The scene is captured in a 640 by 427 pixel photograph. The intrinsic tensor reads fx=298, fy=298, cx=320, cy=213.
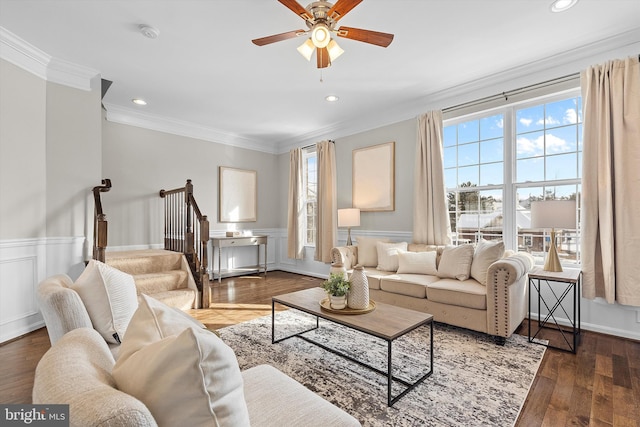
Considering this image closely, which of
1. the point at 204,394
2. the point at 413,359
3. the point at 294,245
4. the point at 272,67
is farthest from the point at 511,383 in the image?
the point at 294,245

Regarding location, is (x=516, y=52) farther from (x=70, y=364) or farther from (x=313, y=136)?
(x=70, y=364)

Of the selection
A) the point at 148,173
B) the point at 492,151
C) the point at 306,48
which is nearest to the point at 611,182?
the point at 492,151

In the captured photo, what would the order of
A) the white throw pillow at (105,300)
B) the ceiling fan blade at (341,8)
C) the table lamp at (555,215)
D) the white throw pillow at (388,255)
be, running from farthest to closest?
the white throw pillow at (388,255) < the table lamp at (555,215) < the ceiling fan blade at (341,8) < the white throw pillow at (105,300)

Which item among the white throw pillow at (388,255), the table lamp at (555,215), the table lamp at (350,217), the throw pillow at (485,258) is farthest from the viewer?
the table lamp at (350,217)

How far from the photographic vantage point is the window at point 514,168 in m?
3.20

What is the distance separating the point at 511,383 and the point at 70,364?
2.48 m

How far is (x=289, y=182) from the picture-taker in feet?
20.1

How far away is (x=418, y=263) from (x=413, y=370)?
5.06ft

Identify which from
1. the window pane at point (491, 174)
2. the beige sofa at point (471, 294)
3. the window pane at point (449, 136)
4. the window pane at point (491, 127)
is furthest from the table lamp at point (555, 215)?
the window pane at point (449, 136)

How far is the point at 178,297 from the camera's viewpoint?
3561 millimetres

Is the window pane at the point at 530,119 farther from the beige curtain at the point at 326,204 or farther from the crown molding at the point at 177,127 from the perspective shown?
the crown molding at the point at 177,127

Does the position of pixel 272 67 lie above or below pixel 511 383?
above

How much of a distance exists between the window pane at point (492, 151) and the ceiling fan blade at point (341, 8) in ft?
8.50

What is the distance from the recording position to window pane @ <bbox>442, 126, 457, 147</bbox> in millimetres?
4070
